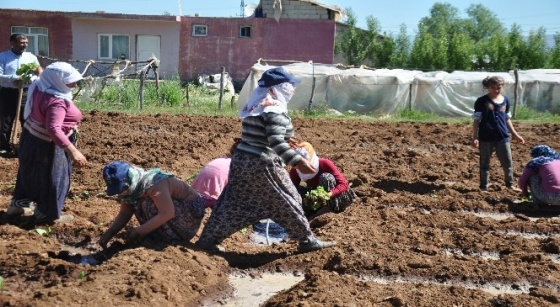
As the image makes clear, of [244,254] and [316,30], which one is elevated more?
[316,30]

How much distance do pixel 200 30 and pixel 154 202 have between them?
90.8ft

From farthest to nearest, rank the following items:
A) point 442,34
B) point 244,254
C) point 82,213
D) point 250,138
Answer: point 442,34, point 82,213, point 244,254, point 250,138

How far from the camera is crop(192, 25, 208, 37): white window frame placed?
32.2 metres

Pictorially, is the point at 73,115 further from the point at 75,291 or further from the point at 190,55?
the point at 190,55

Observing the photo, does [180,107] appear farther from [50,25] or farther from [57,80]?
[50,25]

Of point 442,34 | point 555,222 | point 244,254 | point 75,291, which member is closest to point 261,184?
point 244,254

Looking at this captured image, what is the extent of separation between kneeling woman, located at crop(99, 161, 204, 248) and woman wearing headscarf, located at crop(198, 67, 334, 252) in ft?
0.67

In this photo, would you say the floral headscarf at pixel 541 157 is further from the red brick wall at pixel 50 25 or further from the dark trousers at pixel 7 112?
the red brick wall at pixel 50 25

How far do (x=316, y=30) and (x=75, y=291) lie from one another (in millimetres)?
28971

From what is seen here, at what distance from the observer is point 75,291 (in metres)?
4.30

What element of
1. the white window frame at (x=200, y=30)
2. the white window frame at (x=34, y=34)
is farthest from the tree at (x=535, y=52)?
the white window frame at (x=34, y=34)

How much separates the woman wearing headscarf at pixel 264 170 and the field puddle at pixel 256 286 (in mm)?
398

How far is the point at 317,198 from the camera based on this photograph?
23.2 feet

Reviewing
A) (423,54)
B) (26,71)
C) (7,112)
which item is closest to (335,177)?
(26,71)
